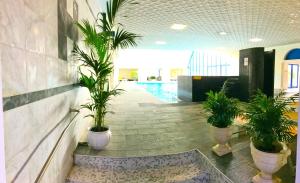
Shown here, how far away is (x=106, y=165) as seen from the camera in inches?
101

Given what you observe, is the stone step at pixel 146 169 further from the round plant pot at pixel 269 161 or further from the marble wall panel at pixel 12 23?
the marble wall panel at pixel 12 23

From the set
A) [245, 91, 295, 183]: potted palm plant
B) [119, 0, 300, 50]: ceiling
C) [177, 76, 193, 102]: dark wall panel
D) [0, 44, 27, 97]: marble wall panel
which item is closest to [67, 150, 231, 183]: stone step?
[245, 91, 295, 183]: potted palm plant

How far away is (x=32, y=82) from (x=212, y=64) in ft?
54.3

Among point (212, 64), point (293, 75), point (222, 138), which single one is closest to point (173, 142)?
point (222, 138)

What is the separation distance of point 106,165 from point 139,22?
14.2 feet

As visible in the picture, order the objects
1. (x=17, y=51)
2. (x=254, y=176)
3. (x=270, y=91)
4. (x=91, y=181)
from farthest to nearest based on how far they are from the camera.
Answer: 1. (x=270, y=91)
2. (x=91, y=181)
3. (x=254, y=176)
4. (x=17, y=51)

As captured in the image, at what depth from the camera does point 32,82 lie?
147 cm

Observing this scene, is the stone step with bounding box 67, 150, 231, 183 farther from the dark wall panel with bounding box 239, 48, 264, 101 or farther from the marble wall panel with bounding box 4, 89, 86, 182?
A: the dark wall panel with bounding box 239, 48, 264, 101

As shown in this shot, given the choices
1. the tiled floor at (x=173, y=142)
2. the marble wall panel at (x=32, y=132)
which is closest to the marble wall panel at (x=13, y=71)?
the marble wall panel at (x=32, y=132)

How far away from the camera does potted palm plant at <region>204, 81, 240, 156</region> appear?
2.46 metres

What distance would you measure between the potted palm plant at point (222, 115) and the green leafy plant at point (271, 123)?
595 mm

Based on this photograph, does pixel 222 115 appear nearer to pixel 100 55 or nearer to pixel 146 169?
pixel 146 169

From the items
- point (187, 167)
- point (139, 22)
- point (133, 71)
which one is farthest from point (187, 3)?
point (133, 71)

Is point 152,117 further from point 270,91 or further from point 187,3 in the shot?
point 270,91
